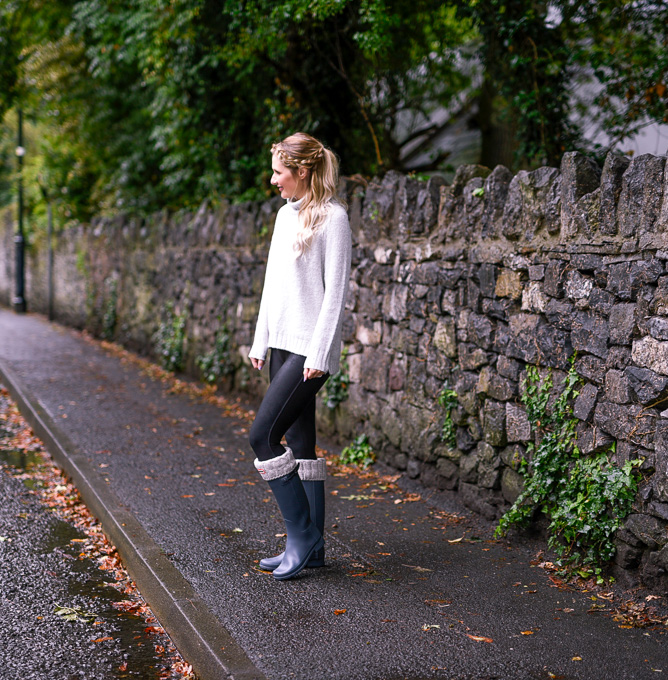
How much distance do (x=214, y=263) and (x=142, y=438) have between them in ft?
10.2

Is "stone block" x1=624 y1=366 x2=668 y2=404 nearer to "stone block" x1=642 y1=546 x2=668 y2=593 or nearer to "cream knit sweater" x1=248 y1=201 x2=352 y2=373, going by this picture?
"stone block" x1=642 y1=546 x2=668 y2=593

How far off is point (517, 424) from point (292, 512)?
148 cm

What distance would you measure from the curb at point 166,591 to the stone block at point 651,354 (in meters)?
2.17

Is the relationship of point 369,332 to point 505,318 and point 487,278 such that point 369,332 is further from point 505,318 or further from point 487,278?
point 505,318

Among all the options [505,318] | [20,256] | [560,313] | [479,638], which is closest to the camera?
[479,638]

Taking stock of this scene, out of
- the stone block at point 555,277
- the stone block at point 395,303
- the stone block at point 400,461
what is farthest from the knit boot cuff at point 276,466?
the stone block at point 395,303

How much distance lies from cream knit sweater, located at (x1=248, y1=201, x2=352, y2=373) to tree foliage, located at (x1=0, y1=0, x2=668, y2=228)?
10.3 ft

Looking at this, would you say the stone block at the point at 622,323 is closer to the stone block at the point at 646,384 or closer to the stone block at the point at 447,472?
the stone block at the point at 646,384

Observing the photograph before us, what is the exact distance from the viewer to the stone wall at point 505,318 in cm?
371

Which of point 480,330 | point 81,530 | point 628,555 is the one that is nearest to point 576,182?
point 480,330

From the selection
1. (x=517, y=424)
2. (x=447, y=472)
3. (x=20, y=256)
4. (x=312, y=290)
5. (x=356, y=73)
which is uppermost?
(x=356, y=73)

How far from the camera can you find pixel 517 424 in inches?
184

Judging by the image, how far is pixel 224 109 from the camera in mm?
10258

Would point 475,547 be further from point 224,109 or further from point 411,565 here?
point 224,109
